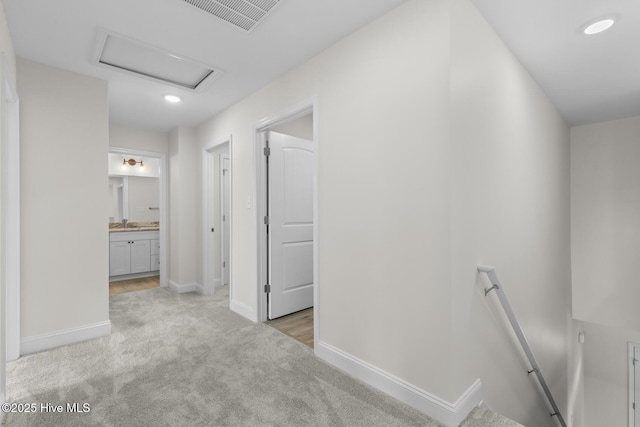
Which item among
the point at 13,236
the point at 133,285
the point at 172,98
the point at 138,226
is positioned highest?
the point at 172,98

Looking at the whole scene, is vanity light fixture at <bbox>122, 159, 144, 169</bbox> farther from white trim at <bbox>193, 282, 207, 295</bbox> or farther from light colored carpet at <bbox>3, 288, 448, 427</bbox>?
light colored carpet at <bbox>3, 288, 448, 427</bbox>

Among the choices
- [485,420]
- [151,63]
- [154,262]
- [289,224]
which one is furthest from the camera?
[154,262]

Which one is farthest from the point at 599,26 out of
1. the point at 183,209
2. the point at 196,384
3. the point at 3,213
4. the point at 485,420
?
the point at 183,209

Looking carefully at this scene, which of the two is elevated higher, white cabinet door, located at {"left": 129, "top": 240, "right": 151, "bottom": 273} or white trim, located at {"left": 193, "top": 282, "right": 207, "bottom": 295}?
white cabinet door, located at {"left": 129, "top": 240, "right": 151, "bottom": 273}

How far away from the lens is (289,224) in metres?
3.33

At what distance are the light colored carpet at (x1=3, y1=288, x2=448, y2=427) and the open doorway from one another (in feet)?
1.16

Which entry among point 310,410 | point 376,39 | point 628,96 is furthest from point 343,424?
point 628,96

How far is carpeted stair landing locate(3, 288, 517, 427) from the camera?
1.64 metres

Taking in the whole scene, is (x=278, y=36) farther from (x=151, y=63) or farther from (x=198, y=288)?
(x=198, y=288)

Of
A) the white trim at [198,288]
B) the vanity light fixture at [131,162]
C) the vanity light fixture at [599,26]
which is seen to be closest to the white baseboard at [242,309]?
the white trim at [198,288]

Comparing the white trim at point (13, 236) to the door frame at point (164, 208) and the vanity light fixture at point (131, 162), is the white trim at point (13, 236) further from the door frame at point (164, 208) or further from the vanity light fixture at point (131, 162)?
the vanity light fixture at point (131, 162)

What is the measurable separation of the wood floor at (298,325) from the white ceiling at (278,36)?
7.83 feet

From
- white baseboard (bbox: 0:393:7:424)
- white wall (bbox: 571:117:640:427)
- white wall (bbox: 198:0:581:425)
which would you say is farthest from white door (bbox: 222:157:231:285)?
white wall (bbox: 571:117:640:427)

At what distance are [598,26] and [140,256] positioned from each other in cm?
651
